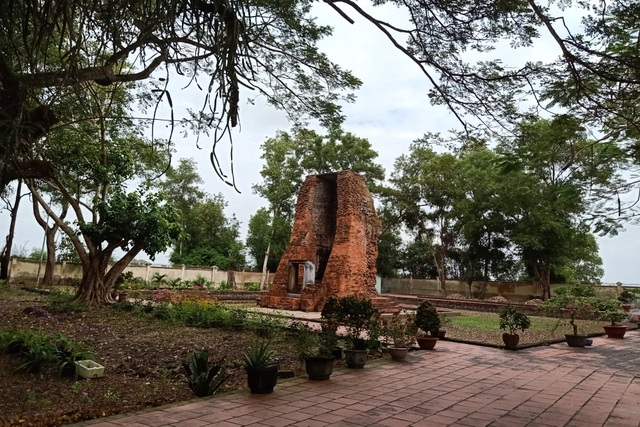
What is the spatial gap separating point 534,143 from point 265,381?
12.3 ft

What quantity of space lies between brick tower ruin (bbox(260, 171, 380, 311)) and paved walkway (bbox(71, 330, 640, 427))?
780 cm

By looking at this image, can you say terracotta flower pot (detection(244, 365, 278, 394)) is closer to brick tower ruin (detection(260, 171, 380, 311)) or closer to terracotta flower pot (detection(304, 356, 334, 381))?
terracotta flower pot (detection(304, 356, 334, 381))

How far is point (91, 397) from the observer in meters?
4.19

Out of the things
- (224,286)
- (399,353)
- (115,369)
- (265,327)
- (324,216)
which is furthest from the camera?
(224,286)

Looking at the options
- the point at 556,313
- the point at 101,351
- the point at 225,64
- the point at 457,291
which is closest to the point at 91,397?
the point at 101,351

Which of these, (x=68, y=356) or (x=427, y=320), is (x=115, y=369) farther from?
(x=427, y=320)

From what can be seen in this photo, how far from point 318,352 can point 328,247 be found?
36.2 feet

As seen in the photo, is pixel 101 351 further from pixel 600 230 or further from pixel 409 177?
pixel 409 177

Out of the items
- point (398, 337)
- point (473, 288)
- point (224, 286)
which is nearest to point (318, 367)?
point (398, 337)

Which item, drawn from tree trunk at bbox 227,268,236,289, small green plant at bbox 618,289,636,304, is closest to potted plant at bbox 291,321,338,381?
small green plant at bbox 618,289,636,304

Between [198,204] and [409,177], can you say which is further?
[198,204]

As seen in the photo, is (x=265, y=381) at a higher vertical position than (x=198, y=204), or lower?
lower

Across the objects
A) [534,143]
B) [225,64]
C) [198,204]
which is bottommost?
[225,64]

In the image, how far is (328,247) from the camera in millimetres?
16938
